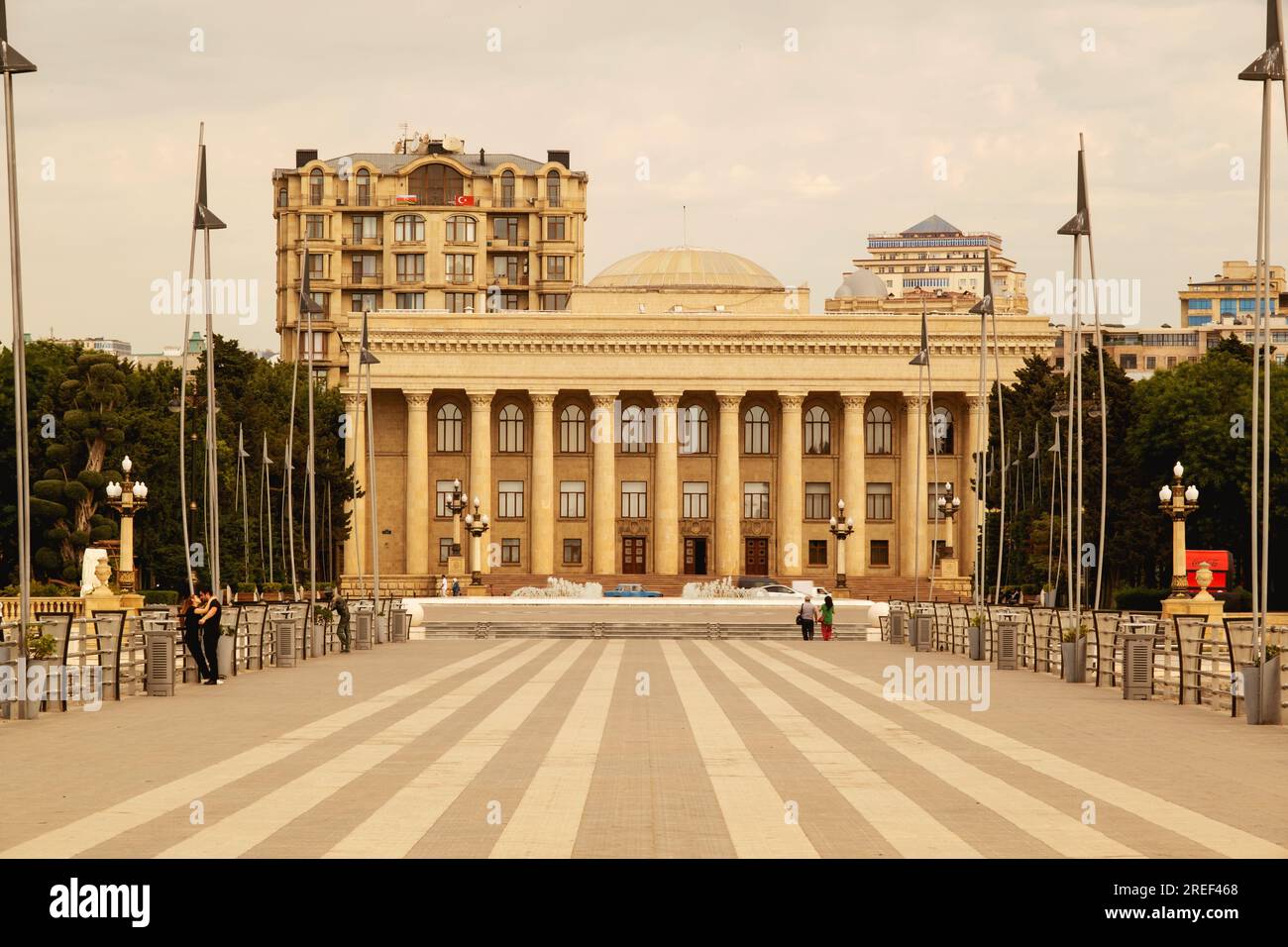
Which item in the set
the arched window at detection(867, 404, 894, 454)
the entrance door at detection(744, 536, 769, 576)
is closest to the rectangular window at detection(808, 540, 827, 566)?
the entrance door at detection(744, 536, 769, 576)

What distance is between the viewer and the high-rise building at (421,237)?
439 feet

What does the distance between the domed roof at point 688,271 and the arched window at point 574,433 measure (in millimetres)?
9690

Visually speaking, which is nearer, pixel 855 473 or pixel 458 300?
pixel 855 473

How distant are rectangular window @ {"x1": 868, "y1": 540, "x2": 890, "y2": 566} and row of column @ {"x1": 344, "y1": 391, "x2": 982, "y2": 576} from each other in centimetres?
113

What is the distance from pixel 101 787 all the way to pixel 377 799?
2398 mm

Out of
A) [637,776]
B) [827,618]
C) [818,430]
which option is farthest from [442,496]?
[637,776]

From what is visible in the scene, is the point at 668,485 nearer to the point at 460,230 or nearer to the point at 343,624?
the point at 460,230

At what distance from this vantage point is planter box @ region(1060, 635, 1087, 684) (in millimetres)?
30688

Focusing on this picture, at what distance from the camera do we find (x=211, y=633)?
29375mm

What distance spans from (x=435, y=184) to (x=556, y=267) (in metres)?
10.3

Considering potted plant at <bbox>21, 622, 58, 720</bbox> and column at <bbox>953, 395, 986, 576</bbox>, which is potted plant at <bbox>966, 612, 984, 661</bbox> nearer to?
potted plant at <bbox>21, 622, 58, 720</bbox>

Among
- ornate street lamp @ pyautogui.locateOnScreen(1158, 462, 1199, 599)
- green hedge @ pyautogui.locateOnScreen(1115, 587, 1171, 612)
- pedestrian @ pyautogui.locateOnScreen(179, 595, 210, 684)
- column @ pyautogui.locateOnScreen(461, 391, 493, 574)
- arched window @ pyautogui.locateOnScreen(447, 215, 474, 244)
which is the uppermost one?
arched window @ pyautogui.locateOnScreen(447, 215, 474, 244)

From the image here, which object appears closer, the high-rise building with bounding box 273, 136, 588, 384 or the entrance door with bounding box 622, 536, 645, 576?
the entrance door with bounding box 622, 536, 645, 576

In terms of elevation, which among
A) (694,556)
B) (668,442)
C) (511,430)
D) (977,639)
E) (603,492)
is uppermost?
(511,430)
